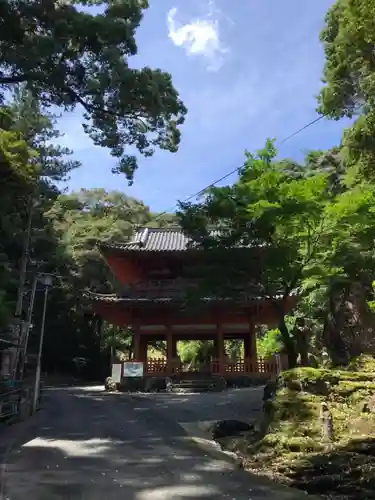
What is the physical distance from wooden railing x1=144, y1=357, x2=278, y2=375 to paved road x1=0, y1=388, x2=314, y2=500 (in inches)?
408

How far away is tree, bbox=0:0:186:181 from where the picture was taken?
9.45 metres

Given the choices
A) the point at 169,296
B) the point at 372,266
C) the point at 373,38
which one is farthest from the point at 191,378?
the point at 373,38

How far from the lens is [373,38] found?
23.8 feet

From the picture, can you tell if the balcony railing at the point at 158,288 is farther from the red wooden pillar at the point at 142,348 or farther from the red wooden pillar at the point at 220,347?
the red wooden pillar at the point at 220,347

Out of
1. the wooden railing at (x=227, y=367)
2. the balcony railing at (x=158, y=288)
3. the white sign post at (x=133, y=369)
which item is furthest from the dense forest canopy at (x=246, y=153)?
the white sign post at (x=133, y=369)

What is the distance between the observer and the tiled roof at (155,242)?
2388cm

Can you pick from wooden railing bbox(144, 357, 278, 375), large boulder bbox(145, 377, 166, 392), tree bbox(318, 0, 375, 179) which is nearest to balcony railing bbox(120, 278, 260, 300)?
wooden railing bbox(144, 357, 278, 375)

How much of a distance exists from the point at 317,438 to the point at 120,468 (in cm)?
384

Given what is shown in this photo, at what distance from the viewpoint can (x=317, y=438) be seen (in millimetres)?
8680

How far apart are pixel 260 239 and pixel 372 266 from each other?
4418mm

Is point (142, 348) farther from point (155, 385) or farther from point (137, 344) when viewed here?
point (155, 385)

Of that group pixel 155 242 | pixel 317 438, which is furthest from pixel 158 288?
pixel 317 438

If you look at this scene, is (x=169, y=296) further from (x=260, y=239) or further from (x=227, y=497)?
(x=227, y=497)

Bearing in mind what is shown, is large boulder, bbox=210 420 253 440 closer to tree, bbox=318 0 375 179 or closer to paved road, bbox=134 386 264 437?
paved road, bbox=134 386 264 437
